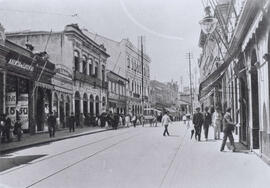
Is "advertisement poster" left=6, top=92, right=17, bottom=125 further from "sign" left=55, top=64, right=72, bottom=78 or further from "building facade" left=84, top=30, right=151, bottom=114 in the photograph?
"building facade" left=84, top=30, right=151, bottom=114

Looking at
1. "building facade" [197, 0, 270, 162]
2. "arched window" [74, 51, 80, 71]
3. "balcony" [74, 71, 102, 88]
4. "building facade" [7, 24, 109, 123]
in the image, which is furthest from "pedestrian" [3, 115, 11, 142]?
"arched window" [74, 51, 80, 71]

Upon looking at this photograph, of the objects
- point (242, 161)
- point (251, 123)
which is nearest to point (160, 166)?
point (242, 161)

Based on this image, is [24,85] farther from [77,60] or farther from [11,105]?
[77,60]

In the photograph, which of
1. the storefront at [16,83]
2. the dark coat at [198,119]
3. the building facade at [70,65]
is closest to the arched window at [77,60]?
the building facade at [70,65]

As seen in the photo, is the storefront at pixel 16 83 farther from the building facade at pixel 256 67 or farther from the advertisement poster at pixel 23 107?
the building facade at pixel 256 67

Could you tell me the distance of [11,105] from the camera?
62.9ft

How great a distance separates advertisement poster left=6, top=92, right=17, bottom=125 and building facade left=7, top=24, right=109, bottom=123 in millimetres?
7573

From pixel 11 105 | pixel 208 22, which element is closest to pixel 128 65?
pixel 11 105

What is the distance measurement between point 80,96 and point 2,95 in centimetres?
1537

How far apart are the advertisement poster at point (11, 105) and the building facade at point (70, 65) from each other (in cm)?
757

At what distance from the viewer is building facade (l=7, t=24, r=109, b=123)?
29.1 m

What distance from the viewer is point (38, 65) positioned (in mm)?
23828

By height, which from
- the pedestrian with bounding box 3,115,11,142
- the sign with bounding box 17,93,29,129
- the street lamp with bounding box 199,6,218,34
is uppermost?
the street lamp with bounding box 199,6,218,34

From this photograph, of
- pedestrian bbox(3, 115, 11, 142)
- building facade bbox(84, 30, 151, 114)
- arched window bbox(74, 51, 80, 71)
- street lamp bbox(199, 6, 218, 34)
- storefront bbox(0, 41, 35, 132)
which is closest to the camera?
street lamp bbox(199, 6, 218, 34)
